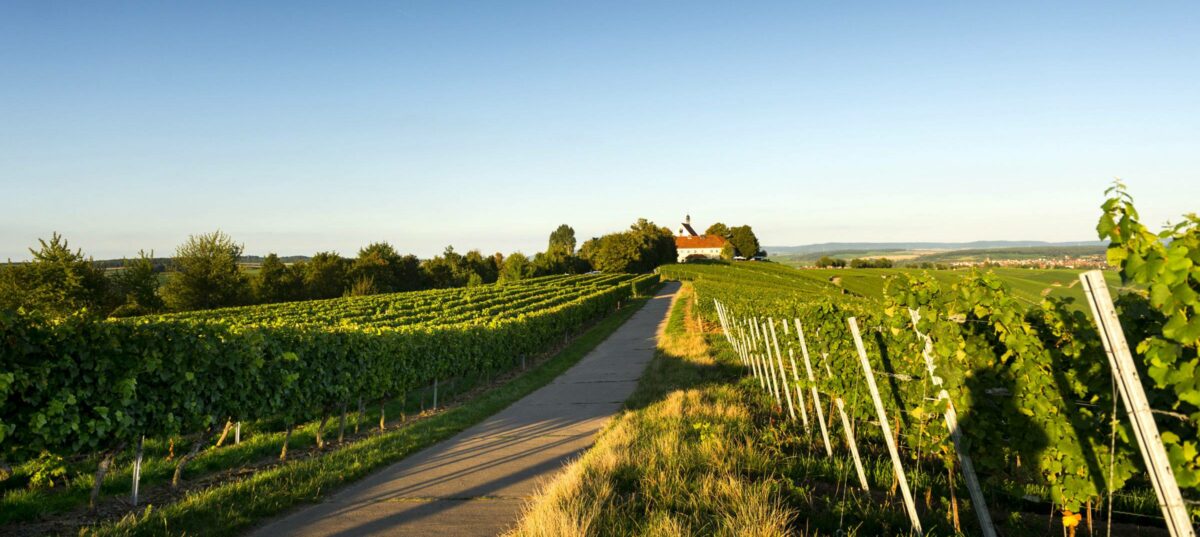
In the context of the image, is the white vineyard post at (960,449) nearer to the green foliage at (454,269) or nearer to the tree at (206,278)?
the tree at (206,278)

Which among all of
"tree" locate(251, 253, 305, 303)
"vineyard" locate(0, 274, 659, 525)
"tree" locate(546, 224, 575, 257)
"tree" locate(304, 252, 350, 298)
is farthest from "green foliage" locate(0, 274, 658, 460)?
"tree" locate(546, 224, 575, 257)

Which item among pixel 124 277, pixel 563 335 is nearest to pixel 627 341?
pixel 563 335

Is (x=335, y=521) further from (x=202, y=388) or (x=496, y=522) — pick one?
(x=202, y=388)

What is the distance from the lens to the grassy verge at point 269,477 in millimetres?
5867

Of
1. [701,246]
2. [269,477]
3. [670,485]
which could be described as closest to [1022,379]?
[670,485]

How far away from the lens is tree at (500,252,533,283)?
280ft

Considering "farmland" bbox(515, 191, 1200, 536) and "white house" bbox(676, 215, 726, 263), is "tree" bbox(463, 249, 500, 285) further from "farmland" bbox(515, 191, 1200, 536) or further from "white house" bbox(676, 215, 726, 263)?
"farmland" bbox(515, 191, 1200, 536)

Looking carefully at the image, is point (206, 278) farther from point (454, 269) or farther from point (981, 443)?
point (981, 443)

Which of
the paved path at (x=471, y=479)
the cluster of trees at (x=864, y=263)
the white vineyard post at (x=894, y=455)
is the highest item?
the white vineyard post at (x=894, y=455)

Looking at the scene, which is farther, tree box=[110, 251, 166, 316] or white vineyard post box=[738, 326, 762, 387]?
tree box=[110, 251, 166, 316]

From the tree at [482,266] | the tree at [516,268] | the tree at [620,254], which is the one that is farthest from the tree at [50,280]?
the tree at [620,254]

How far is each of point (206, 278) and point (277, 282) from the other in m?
8.04

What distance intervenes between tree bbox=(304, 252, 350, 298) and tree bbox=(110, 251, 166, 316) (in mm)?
17943

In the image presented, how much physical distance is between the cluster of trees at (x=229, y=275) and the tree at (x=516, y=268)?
0.14 m
